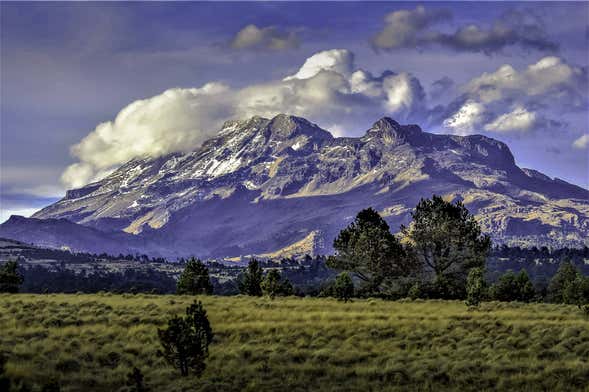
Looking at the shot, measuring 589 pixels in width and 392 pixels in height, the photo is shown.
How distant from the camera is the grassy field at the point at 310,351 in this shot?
2458cm

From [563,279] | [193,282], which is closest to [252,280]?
[193,282]

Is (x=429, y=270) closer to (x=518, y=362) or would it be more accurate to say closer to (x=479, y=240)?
(x=479, y=240)

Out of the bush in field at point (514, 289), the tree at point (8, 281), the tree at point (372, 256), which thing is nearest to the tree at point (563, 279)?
the bush in field at point (514, 289)

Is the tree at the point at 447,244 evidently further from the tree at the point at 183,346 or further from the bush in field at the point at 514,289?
the tree at the point at 183,346

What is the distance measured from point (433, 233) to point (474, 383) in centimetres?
5778

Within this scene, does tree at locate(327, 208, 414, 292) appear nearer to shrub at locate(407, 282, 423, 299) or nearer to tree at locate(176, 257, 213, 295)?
shrub at locate(407, 282, 423, 299)

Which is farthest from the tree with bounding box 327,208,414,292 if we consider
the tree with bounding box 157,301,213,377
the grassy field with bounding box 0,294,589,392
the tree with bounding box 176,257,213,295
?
the tree with bounding box 157,301,213,377

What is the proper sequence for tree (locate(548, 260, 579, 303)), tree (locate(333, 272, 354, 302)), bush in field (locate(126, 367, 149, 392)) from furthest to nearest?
1. tree (locate(548, 260, 579, 303))
2. tree (locate(333, 272, 354, 302))
3. bush in field (locate(126, 367, 149, 392))

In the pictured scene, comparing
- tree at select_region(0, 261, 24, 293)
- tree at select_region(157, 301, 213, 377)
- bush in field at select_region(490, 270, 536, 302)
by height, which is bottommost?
bush in field at select_region(490, 270, 536, 302)

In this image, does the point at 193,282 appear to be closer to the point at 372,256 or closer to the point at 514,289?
the point at 372,256

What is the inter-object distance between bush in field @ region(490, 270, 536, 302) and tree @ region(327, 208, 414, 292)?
1654cm

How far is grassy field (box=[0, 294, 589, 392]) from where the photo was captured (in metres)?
24.6

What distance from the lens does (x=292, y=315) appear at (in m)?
41.2

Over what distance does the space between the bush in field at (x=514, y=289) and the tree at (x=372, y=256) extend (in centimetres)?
1654
